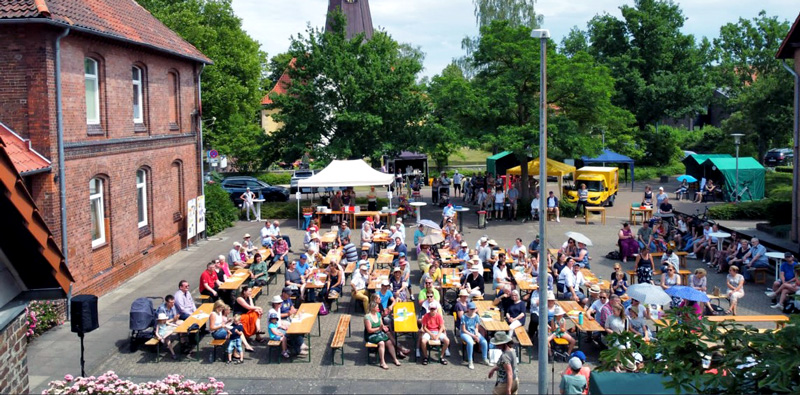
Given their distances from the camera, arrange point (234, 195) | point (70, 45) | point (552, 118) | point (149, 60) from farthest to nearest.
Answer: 1. point (234, 195)
2. point (552, 118)
3. point (149, 60)
4. point (70, 45)

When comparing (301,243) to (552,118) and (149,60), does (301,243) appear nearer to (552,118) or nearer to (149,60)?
(149,60)

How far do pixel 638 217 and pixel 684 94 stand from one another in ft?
81.9

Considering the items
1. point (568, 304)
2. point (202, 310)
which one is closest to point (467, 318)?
point (568, 304)

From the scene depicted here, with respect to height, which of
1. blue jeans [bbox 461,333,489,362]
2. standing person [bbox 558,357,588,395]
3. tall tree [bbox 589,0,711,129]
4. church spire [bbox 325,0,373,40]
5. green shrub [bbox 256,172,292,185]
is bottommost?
blue jeans [bbox 461,333,489,362]

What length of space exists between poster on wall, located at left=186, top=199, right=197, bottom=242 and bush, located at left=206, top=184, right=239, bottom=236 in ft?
6.72

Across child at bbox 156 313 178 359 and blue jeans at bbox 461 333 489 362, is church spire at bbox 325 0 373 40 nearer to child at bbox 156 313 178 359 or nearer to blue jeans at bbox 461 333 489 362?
child at bbox 156 313 178 359

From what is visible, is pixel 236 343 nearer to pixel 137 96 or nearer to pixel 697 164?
pixel 137 96

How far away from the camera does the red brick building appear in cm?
1608

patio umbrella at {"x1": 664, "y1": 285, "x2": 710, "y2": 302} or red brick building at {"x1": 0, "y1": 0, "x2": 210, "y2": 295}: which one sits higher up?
red brick building at {"x1": 0, "y1": 0, "x2": 210, "y2": 295}

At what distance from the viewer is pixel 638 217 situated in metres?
31.8

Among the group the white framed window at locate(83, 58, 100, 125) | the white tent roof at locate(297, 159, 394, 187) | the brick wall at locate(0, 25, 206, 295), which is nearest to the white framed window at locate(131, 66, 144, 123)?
the brick wall at locate(0, 25, 206, 295)

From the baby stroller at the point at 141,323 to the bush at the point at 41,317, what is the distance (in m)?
2.29

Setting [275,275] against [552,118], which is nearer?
[275,275]

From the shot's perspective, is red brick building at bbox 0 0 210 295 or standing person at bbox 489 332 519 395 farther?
red brick building at bbox 0 0 210 295
